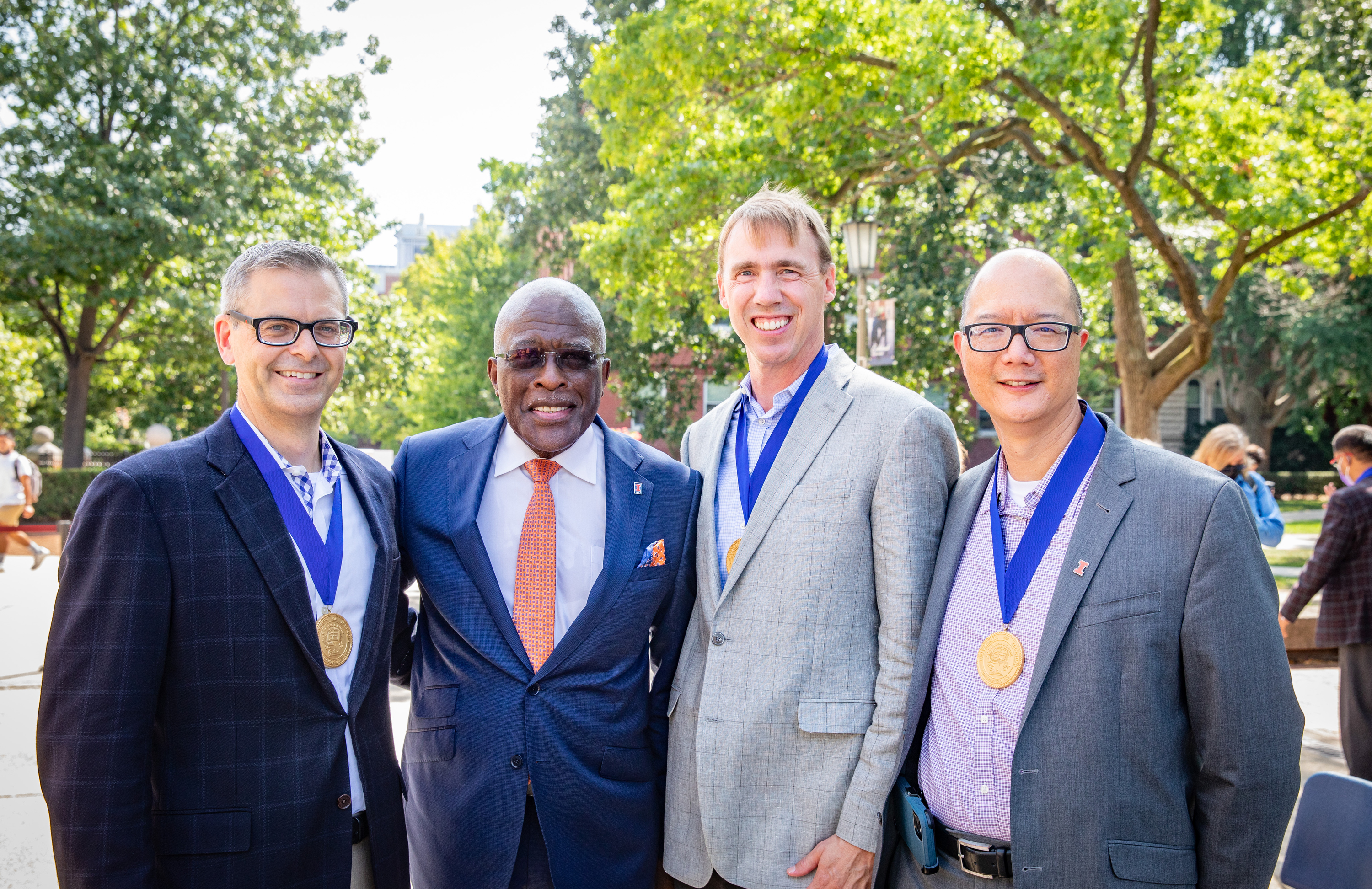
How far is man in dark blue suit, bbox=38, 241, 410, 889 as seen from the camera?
201cm

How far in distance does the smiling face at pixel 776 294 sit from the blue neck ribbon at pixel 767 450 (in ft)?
0.23

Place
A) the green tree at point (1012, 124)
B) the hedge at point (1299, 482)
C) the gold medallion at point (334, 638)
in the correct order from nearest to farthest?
the gold medallion at point (334, 638) → the green tree at point (1012, 124) → the hedge at point (1299, 482)

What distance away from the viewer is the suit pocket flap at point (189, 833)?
6.89ft

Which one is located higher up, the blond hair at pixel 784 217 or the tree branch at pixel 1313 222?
the tree branch at pixel 1313 222

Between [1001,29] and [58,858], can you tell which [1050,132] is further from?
[58,858]

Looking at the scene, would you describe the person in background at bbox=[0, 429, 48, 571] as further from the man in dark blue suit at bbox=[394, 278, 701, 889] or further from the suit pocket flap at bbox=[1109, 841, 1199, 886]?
the suit pocket flap at bbox=[1109, 841, 1199, 886]

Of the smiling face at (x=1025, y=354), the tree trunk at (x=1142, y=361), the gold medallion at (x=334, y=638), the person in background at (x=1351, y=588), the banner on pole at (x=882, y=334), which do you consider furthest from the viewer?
the tree trunk at (x=1142, y=361)

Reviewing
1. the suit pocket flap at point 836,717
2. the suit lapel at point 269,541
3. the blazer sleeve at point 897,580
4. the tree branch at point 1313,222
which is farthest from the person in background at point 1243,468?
the suit lapel at point 269,541

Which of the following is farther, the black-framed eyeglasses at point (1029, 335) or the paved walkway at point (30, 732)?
the paved walkway at point (30, 732)

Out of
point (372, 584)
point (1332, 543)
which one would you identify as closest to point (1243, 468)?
point (1332, 543)

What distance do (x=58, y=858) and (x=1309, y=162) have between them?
449 inches

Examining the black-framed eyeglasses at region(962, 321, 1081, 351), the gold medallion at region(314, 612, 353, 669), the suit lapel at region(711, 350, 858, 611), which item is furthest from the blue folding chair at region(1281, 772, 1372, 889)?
the gold medallion at region(314, 612, 353, 669)

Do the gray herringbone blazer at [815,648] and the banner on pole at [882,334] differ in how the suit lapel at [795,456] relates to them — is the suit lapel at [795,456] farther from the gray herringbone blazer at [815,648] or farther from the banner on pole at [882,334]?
the banner on pole at [882,334]

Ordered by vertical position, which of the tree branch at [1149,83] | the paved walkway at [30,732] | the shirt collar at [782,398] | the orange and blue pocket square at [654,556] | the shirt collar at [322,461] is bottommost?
the paved walkway at [30,732]
